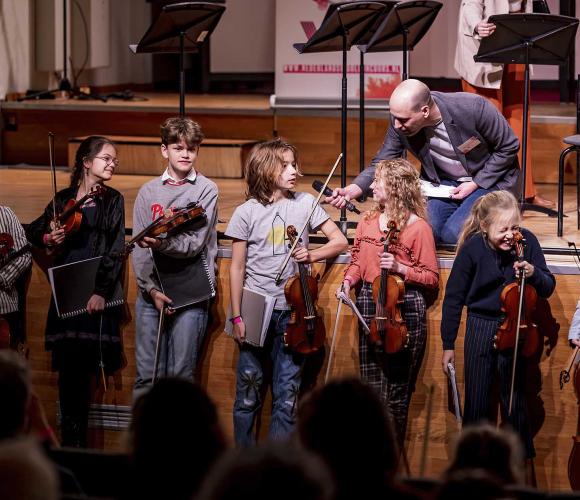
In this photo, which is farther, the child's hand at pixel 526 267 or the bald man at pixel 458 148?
the bald man at pixel 458 148

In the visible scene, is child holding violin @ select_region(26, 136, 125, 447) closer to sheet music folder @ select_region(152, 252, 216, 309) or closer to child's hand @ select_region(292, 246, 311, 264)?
sheet music folder @ select_region(152, 252, 216, 309)

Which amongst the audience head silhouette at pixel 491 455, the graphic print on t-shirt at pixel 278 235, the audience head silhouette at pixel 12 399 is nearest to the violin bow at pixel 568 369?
the graphic print on t-shirt at pixel 278 235

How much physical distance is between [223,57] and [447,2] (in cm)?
235

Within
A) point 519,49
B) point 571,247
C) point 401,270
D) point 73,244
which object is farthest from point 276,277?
point 519,49

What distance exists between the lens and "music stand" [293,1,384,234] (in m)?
5.50

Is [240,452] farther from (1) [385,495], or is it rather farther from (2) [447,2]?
(2) [447,2]

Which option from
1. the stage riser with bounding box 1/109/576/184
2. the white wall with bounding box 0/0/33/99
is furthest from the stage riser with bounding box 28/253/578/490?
the white wall with bounding box 0/0/33/99

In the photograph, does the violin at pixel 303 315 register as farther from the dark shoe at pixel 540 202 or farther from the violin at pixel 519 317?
the dark shoe at pixel 540 202

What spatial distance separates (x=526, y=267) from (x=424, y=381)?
1.05 meters

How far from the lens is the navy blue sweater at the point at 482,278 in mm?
4668

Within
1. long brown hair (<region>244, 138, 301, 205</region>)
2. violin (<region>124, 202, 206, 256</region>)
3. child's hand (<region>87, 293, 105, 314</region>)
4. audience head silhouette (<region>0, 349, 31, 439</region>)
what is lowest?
child's hand (<region>87, 293, 105, 314</region>)

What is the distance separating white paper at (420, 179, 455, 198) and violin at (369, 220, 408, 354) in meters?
0.60

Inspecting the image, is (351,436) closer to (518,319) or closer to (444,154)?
(518,319)

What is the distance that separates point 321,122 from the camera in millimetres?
8039
